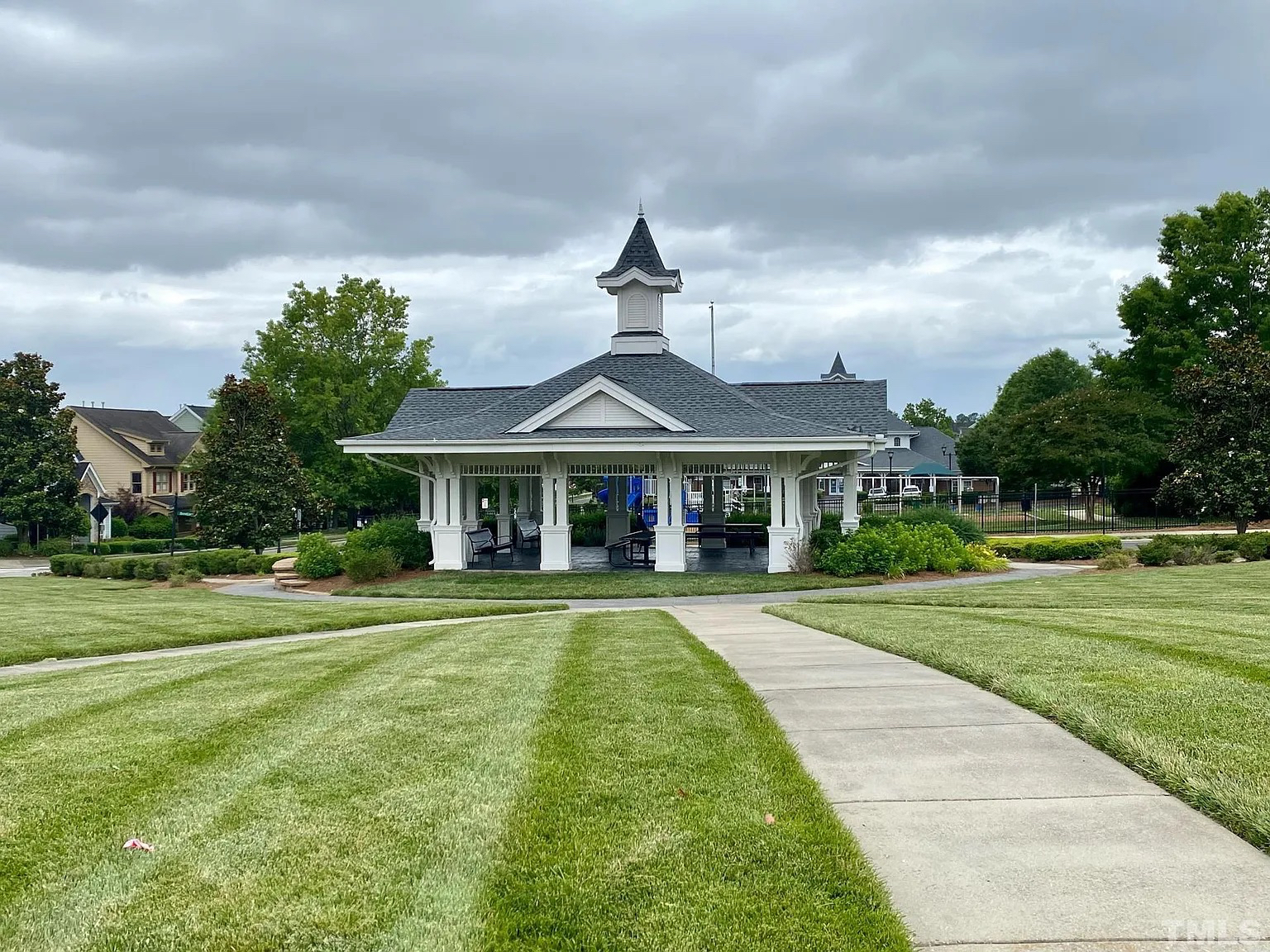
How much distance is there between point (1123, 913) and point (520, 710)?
12.8 feet

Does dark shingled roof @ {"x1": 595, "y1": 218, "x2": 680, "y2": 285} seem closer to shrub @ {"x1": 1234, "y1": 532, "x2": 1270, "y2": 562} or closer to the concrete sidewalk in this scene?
shrub @ {"x1": 1234, "y1": 532, "x2": 1270, "y2": 562}

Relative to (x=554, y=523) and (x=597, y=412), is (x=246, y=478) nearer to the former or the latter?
(x=554, y=523)

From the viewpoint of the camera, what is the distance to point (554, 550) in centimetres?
2197

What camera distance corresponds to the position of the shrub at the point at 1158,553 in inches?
845

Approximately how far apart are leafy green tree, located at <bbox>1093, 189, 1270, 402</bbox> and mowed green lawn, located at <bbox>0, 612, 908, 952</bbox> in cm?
4409

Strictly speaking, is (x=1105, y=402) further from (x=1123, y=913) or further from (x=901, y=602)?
(x=1123, y=913)

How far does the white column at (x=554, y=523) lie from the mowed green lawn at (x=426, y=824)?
A: 14.5 meters

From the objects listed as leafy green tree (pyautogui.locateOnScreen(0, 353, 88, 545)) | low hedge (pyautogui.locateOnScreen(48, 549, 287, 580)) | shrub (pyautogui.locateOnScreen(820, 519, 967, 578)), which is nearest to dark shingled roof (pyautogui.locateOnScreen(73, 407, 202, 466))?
leafy green tree (pyautogui.locateOnScreen(0, 353, 88, 545))

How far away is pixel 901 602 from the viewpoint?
600 inches

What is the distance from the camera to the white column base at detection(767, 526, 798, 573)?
69.8 feet

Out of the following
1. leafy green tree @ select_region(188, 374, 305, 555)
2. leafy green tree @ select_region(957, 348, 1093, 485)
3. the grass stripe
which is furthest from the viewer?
leafy green tree @ select_region(957, 348, 1093, 485)

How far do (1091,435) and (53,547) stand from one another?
45.0 metres

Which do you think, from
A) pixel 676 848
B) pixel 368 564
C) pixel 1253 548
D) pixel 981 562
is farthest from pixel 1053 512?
pixel 676 848

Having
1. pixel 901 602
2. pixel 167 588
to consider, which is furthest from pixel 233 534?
pixel 901 602
